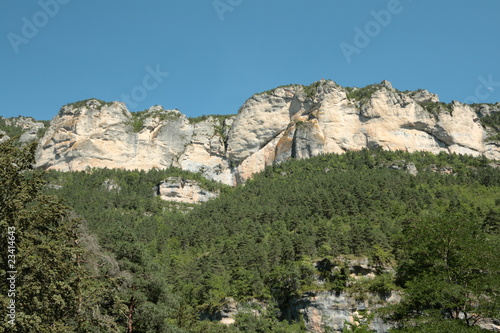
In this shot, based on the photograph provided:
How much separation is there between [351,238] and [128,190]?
6018cm

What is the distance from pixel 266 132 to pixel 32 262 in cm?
11167

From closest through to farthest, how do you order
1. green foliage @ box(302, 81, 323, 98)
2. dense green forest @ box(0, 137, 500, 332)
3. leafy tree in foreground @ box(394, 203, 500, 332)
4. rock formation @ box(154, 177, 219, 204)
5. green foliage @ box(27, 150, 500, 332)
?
dense green forest @ box(0, 137, 500, 332) < leafy tree in foreground @ box(394, 203, 500, 332) < green foliage @ box(27, 150, 500, 332) < rock formation @ box(154, 177, 219, 204) < green foliage @ box(302, 81, 323, 98)

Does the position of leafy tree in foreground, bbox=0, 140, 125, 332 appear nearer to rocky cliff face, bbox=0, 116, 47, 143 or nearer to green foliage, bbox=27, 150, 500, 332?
green foliage, bbox=27, 150, 500, 332

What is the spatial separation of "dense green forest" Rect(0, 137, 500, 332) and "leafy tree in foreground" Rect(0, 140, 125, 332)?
2.4 inches

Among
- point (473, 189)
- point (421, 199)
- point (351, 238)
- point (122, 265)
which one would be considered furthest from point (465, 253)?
point (473, 189)

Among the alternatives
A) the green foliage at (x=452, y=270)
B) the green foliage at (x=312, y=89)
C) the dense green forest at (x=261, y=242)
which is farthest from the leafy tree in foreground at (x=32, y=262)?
the green foliage at (x=312, y=89)

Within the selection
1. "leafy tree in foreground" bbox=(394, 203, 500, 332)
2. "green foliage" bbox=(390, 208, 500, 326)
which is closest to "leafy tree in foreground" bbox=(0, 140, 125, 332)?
"leafy tree in foreground" bbox=(394, 203, 500, 332)

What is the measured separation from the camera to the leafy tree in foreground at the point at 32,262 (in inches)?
541

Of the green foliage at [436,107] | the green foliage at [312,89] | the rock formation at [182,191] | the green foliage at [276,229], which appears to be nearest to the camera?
the green foliage at [276,229]

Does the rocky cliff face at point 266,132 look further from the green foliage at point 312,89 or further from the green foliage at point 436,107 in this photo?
the green foliage at point 312,89

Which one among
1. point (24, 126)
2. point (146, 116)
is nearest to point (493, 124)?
point (146, 116)

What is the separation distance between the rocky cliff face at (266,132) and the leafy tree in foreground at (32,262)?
9486cm

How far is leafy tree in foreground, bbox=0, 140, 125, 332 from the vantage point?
1375 centimetres

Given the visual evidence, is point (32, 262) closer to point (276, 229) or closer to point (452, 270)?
point (452, 270)
